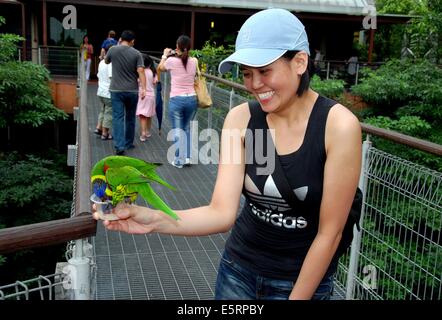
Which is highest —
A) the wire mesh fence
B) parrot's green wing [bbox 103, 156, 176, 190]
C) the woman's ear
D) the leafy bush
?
the woman's ear

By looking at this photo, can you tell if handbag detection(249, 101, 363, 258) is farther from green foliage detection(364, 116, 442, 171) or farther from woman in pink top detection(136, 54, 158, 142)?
green foliage detection(364, 116, 442, 171)

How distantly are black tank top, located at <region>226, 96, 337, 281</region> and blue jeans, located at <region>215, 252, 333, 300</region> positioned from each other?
3cm

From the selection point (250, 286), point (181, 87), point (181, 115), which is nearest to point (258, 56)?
point (250, 286)

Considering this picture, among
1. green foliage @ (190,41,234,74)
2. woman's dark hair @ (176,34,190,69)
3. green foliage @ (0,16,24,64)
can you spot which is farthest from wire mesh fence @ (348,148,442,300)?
green foliage @ (0,16,24,64)

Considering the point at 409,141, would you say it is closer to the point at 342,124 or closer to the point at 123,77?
the point at 342,124

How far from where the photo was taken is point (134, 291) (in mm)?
3830

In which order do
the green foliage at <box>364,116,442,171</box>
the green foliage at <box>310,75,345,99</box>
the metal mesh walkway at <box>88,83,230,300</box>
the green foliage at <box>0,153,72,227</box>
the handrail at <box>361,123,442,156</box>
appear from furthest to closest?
1. the green foliage at <box>310,75,345,99</box>
2. the green foliage at <box>364,116,442,171</box>
3. the green foliage at <box>0,153,72,227</box>
4. the metal mesh walkway at <box>88,83,230,300</box>
5. the handrail at <box>361,123,442,156</box>

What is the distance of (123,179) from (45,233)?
0.34 m

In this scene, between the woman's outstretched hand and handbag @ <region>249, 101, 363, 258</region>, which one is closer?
the woman's outstretched hand

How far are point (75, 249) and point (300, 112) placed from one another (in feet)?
2.92

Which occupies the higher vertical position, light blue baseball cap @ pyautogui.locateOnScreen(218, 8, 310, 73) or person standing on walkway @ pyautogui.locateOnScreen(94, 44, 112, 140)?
light blue baseball cap @ pyautogui.locateOnScreen(218, 8, 310, 73)

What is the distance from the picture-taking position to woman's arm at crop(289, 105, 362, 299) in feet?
5.32

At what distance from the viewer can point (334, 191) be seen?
1.63 metres
